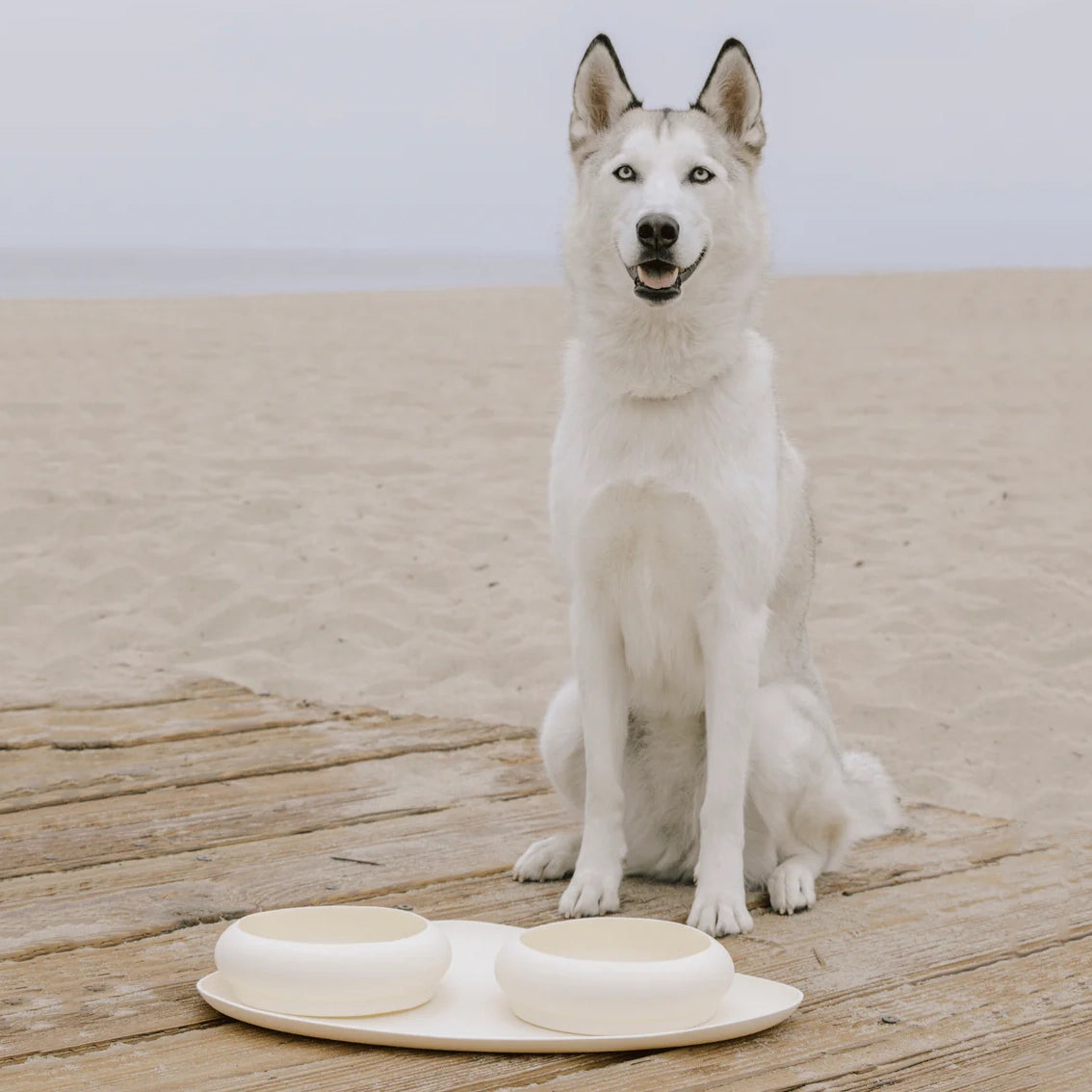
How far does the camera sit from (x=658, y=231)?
256cm

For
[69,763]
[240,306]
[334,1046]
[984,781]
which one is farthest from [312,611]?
[240,306]

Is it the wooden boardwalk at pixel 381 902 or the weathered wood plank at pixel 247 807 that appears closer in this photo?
the wooden boardwalk at pixel 381 902

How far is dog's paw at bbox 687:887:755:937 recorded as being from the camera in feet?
8.74

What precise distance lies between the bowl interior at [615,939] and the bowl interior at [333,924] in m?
0.20

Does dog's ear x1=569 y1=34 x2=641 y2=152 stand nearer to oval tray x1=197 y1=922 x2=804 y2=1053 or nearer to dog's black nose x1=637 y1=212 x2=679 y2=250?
dog's black nose x1=637 y1=212 x2=679 y2=250

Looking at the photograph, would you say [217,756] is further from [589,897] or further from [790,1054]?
[790,1054]

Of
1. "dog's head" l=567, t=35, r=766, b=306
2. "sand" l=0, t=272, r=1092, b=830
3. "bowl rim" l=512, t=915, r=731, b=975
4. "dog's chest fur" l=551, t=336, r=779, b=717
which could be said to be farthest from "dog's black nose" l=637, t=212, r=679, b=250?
"sand" l=0, t=272, r=1092, b=830

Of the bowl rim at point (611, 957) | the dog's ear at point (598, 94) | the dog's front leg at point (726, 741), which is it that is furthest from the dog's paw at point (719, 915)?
the dog's ear at point (598, 94)

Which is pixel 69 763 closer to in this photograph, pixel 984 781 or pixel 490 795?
pixel 490 795

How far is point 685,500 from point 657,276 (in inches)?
16.2

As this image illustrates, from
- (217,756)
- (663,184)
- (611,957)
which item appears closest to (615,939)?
(611,957)

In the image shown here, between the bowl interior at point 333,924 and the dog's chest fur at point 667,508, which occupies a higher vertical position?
the dog's chest fur at point 667,508

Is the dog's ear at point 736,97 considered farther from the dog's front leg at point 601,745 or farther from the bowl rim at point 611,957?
the bowl rim at point 611,957

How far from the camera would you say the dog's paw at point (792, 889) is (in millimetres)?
2807
